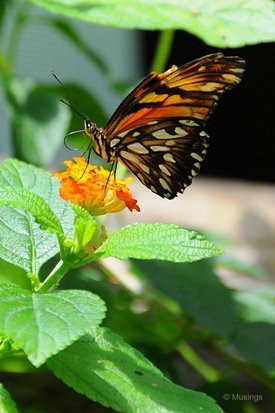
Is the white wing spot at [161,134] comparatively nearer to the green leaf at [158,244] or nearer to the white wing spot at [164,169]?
the white wing spot at [164,169]

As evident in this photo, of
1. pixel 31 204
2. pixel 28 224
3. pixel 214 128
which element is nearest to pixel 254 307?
pixel 28 224

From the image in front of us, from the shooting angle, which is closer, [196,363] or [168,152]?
[168,152]

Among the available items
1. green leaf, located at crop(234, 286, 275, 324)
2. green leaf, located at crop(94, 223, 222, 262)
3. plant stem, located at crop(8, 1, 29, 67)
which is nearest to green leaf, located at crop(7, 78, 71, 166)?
plant stem, located at crop(8, 1, 29, 67)

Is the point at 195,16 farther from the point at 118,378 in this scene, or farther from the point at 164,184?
the point at 118,378

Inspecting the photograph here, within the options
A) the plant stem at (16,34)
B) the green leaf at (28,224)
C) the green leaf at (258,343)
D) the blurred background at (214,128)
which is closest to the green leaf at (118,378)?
the green leaf at (28,224)

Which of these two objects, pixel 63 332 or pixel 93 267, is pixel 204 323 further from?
pixel 63 332
